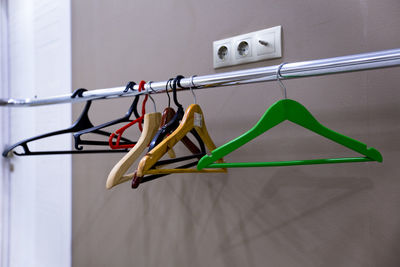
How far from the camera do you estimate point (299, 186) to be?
906mm

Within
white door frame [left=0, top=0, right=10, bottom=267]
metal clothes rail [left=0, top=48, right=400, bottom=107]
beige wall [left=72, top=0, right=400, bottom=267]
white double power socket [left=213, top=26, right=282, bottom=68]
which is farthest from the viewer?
white door frame [left=0, top=0, right=10, bottom=267]

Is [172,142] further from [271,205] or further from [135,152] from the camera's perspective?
[271,205]

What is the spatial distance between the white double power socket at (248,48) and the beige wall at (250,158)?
0.08 feet

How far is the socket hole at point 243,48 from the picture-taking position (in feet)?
3.27

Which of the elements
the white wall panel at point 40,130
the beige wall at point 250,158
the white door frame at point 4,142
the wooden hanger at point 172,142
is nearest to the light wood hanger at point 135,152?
the wooden hanger at point 172,142

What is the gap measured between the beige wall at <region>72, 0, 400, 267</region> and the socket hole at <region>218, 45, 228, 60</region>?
5cm

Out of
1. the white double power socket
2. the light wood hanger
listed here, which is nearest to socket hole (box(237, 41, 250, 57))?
the white double power socket

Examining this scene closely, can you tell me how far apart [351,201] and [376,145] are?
5.8 inches

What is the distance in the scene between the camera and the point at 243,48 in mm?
1010

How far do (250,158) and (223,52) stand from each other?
334 mm

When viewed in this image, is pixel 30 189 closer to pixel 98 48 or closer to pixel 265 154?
pixel 98 48

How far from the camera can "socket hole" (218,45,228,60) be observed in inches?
41.0

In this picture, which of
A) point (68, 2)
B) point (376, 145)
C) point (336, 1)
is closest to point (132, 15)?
point (68, 2)

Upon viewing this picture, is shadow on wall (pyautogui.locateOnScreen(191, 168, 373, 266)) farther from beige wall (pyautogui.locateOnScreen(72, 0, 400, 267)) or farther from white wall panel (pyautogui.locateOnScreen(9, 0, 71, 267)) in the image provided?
white wall panel (pyautogui.locateOnScreen(9, 0, 71, 267))
